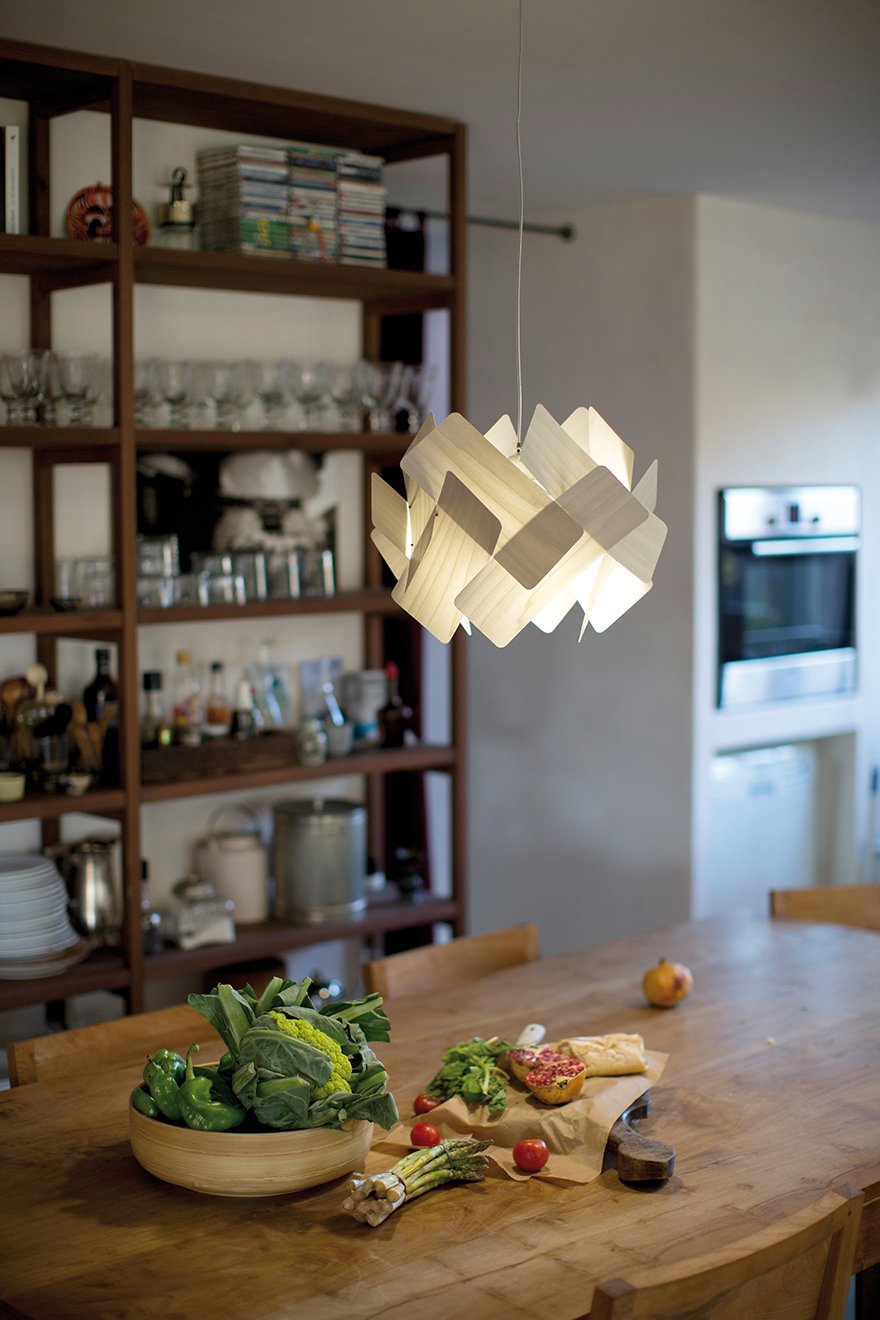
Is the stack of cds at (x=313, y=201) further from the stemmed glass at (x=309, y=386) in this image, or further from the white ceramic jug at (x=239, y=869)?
the white ceramic jug at (x=239, y=869)

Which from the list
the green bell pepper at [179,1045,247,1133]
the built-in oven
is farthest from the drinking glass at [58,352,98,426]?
the built-in oven

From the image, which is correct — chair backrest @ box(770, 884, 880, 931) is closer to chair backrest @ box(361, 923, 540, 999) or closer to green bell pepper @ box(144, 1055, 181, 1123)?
chair backrest @ box(361, 923, 540, 999)

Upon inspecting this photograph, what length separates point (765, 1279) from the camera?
5.44 ft

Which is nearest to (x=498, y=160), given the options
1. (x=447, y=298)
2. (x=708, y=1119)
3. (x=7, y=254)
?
(x=447, y=298)

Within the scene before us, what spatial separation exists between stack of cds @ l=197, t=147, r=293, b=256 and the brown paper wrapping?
215cm

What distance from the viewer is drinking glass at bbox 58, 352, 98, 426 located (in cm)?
316

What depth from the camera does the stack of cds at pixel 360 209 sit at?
362 centimetres

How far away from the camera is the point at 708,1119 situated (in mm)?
2221

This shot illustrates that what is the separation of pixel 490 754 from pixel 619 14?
9.54 ft

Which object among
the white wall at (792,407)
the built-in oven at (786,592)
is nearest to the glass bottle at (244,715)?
the white wall at (792,407)

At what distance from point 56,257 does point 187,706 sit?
1.09m

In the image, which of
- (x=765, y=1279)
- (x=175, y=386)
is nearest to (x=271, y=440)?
(x=175, y=386)

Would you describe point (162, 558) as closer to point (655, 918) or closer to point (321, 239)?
point (321, 239)

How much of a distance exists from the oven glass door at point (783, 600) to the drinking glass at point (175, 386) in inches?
72.8
